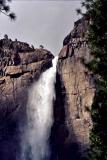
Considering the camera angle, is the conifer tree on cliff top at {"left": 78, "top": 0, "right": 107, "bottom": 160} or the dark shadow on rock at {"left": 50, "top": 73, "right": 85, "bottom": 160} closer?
the conifer tree on cliff top at {"left": 78, "top": 0, "right": 107, "bottom": 160}

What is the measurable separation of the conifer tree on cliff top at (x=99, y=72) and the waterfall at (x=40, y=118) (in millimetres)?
94033

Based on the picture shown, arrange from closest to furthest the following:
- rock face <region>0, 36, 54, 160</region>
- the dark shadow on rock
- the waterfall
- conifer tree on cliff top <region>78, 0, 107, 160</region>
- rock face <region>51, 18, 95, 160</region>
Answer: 1. conifer tree on cliff top <region>78, 0, 107, 160</region>
2. rock face <region>51, 18, 95, 160</region>
3. the dark shadow on rock
4. rock face <region>0, 36, 54, 160</region>
5. the waterfall

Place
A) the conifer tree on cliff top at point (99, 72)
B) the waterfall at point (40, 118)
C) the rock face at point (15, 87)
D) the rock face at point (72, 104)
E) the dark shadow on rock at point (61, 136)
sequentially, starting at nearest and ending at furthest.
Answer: the conifer tree on cliff top at point (99, 72) < the rock face at point (72, 104) < the dark shadow on rock at point (61, 136) < the rock face at point (15, 87) < the waterfall at point (40, 118)

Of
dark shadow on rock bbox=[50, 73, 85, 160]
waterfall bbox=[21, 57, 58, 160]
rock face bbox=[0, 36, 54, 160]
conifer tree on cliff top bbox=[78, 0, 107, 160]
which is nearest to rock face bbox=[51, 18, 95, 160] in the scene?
dark shadow on rock bbox=[50, 73, 85, 160]

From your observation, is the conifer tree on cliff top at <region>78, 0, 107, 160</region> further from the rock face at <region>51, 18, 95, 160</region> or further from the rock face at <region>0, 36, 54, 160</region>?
the rock face at <region>0, 36, 54, 160</region>

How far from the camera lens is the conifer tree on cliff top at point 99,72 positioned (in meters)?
28.9

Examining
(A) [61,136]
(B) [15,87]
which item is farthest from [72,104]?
(B) [15,87]

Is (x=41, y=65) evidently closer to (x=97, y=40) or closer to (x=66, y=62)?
(x=66, y=62)

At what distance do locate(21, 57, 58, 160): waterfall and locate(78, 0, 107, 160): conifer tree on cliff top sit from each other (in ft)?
309

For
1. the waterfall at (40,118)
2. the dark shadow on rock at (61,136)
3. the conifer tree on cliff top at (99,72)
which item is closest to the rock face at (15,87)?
the waterfall at (40,118)

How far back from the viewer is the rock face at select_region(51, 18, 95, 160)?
114938 mm

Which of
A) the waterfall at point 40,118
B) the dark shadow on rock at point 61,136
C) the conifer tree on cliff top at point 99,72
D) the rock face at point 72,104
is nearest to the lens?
the conifer tree on cliff top at point 99,72

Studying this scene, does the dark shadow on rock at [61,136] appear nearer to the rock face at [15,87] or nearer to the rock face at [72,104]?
the rock face at [72,104]

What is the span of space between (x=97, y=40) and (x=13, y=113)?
9511cm
